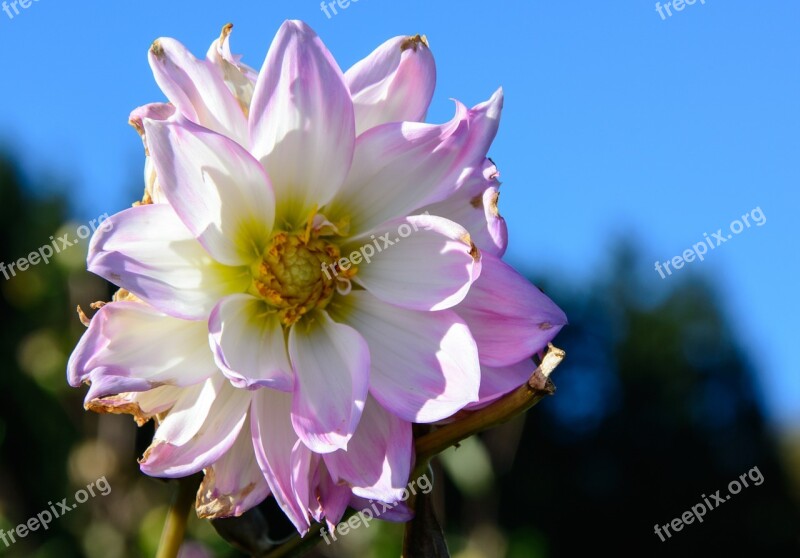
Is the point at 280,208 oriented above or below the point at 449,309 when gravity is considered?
above

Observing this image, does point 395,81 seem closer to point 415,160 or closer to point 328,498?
point 415,160

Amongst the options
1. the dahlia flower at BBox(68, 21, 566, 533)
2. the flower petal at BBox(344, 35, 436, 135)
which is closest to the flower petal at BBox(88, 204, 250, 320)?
the dahlia flower at BBox(68, 21, 566, 533)

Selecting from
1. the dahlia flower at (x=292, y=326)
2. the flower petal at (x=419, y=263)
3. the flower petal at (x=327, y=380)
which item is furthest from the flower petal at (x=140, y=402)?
the flower petal at (x=419, y=263)

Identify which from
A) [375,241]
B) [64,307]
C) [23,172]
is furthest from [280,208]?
[23,172]

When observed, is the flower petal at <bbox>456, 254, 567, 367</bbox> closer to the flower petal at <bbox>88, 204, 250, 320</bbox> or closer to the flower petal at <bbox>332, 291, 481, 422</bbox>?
the flower petal at <bbox>332, 291, 481, 422</bbox>

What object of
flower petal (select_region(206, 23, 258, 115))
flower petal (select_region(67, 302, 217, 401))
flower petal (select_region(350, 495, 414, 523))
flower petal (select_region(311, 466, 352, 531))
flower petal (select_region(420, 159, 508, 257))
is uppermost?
flower petal (select_region(206, 23, 258, 115))

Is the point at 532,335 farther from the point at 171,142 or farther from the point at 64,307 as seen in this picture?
the point at 64,307
